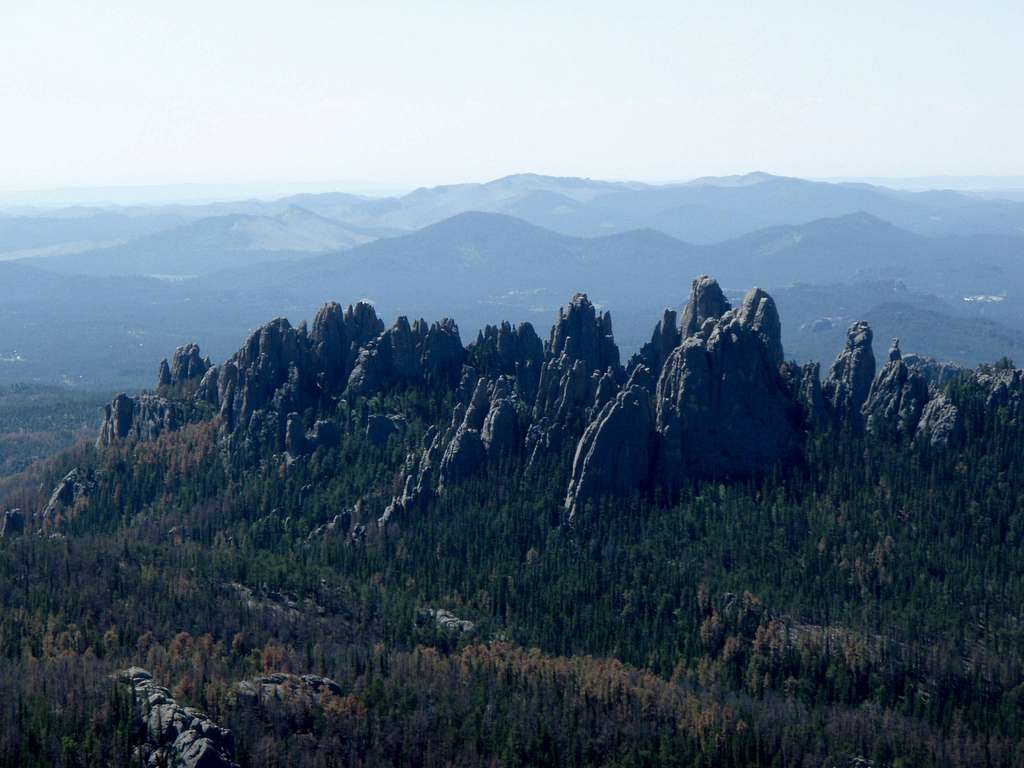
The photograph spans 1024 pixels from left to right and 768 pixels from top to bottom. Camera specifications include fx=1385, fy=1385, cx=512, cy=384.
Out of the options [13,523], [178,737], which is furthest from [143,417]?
[178,737]

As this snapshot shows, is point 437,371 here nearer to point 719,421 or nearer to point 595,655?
point 719,421

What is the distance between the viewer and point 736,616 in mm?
128625

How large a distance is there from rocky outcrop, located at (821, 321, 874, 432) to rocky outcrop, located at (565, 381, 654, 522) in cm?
2473

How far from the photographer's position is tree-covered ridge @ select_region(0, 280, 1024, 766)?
339 ft

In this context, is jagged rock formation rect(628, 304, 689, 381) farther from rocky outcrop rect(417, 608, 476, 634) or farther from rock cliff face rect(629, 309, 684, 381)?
rocky outcrop rect(417, 608, 476, 634)

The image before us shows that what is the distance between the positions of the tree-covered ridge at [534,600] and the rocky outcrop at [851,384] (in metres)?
2.26

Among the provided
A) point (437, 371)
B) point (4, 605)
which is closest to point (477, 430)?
point (437, 371)

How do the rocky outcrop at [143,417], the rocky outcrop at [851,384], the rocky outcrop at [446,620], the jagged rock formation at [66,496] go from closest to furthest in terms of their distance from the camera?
the rocky outcrop at [446,620]
the rocky outcrop at [851,384]
the jagged rock formation at [66,496]
the rocky outcrop at [143,417]

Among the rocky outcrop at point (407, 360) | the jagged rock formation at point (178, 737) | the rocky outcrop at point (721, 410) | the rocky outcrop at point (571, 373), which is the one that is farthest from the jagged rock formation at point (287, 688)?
the rocky outcrop at point (407, 360)

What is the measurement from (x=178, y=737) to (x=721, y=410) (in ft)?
273

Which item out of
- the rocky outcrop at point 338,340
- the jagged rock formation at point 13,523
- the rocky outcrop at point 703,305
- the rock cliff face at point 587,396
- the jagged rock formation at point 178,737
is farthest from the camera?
the rocky outcrop at point 338,340

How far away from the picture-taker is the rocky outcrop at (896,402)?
157m

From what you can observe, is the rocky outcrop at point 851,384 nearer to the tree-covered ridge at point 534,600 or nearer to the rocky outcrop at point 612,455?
the tree-covered ridge at point 534,600

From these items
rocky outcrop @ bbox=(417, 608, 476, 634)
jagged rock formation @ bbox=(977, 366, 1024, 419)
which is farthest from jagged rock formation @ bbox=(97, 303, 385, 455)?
jagged rock formation @ bbox=(977, 366, 1024, 419)
